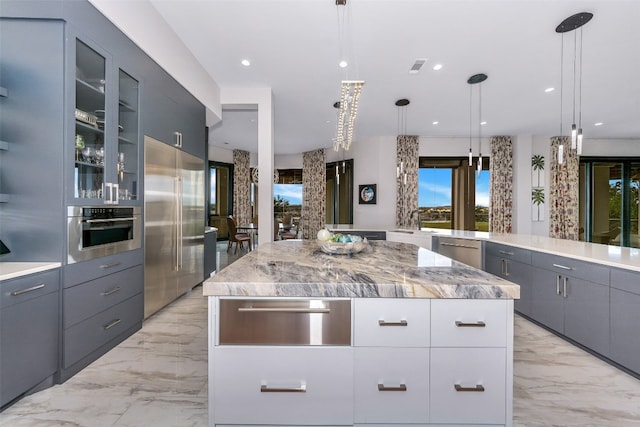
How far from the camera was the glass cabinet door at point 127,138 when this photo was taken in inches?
104

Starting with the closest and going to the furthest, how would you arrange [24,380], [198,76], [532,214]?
[24,380] < [198,76] < [532,214]

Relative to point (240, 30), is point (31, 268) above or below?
below

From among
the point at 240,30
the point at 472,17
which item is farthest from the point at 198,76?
the point at 472,17

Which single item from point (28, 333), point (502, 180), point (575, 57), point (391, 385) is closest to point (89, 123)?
point (28, 333)

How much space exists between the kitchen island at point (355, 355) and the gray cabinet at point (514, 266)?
90.1 inches

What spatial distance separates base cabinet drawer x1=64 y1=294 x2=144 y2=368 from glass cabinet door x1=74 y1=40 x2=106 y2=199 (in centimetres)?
96

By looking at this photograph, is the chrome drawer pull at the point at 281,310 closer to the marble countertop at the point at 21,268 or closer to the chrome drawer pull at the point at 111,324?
the marble countertop at the point at 21,268

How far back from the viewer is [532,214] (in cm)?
738

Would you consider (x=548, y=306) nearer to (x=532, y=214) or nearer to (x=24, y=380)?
(x=24, y=380)

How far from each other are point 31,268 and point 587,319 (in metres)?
4.12

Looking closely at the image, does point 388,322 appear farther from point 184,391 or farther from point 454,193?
point 454,193

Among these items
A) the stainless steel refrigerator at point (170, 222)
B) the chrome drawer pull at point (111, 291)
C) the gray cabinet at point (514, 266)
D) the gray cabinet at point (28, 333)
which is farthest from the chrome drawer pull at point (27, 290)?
the gray cabinet at point (514, 266)

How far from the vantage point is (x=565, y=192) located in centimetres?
740

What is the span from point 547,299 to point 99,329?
4046 mm
